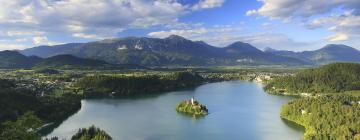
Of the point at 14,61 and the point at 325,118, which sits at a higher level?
the point at 14,61

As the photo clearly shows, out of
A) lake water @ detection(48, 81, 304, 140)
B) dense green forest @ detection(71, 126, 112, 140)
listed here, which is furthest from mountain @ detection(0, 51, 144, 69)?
dense green forest @ detection(71, 126, 112, 140)

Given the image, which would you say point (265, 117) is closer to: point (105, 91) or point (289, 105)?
point (289, 105)

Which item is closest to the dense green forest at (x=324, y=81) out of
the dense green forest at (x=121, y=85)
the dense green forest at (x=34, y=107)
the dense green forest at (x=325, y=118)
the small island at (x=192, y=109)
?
the dense green forest at (x=121, y=85)

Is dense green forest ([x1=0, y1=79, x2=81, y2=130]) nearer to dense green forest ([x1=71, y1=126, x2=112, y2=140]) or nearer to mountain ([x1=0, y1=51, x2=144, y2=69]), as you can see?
dense green forest ([x1=71, y1=126, x2=112, y2=140])

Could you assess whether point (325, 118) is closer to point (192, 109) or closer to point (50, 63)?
point (192, 109)

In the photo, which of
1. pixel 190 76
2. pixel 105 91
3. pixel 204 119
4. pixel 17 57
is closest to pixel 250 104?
pixel 204 119

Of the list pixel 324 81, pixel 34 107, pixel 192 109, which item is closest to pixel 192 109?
pixel 192 109
